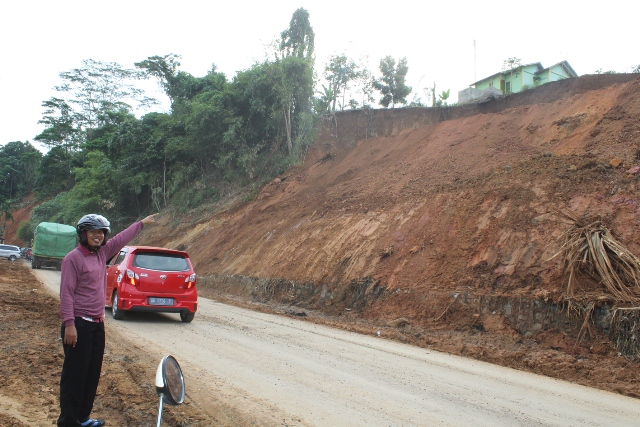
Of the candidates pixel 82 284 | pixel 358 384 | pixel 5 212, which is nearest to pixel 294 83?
pixel 358 384

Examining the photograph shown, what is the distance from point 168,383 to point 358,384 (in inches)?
149

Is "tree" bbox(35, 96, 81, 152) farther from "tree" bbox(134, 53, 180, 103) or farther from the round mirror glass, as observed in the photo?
the round mirror glass

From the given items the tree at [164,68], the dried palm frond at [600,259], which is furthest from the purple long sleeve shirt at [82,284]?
the tree at [164,68]

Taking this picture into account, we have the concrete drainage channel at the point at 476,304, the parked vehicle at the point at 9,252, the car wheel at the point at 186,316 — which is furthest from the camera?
the parked vehicle at the point at 9,252

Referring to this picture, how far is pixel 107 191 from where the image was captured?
40.2 meters

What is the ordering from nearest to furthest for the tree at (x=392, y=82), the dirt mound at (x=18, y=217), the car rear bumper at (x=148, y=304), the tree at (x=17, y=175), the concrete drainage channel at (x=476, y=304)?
1. the concrete drainage channel at (x=476, y=304)
2. the car rear bumper at (x=148, y=304)
3. the tree at (x=392, y=82)
4. the dirt mound at (x=18, y=217)
5. the tree at (x=17, y=175)

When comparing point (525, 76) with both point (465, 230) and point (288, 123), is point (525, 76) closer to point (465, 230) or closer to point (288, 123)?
point (288, 123)

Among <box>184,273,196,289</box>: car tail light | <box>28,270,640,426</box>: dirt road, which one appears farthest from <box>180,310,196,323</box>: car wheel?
<box>28,270,640,426</box>: dirt road

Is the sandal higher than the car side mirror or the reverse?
the reverse

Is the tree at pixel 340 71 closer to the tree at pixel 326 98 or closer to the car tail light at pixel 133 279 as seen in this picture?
the tree at pixel 326 98

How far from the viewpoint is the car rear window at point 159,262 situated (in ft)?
35.5

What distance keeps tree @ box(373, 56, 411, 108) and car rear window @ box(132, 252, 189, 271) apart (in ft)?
83.1

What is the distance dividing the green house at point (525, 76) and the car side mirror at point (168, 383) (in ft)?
102

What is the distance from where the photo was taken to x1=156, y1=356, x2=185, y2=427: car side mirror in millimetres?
2988
